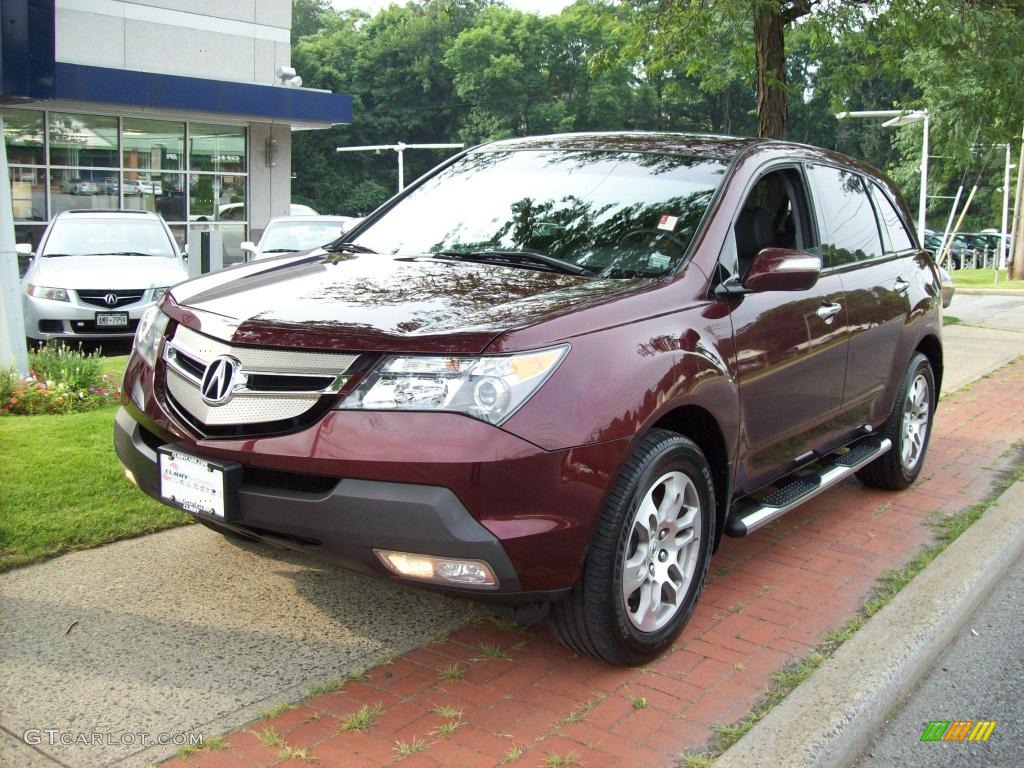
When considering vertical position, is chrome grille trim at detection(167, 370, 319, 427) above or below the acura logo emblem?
below

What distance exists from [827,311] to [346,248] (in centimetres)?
218

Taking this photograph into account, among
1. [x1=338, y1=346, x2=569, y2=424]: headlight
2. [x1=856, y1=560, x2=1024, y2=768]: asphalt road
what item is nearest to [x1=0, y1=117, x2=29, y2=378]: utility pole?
[x1=338, y1=346, x2=569, y2=424]: headlight

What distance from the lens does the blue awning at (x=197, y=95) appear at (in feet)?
62.8

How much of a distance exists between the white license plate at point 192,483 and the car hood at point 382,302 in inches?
16.6

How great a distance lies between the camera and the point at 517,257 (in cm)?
424

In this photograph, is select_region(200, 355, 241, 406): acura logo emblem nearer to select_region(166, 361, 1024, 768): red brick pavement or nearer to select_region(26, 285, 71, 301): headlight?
select_region(166, 361, 1024, 768): red brick pavement

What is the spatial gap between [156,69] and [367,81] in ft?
244

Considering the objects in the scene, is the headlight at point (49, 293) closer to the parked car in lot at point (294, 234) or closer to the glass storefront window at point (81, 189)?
the parked car in lot at point (294, 234)

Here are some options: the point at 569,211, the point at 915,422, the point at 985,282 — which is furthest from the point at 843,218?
the point at 985,282

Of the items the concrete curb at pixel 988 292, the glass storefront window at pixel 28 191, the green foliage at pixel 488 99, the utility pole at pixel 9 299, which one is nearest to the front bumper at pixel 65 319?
the utility pole at pixel 9 299

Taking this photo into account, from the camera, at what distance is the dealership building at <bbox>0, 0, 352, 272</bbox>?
2014 cm

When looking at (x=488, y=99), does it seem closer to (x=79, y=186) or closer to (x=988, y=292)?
(x=988, y=292)

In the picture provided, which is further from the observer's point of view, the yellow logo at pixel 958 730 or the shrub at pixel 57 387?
the shrub at pixel 57 387

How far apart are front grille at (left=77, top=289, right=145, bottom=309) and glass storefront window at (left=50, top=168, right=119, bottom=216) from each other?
414 inches
